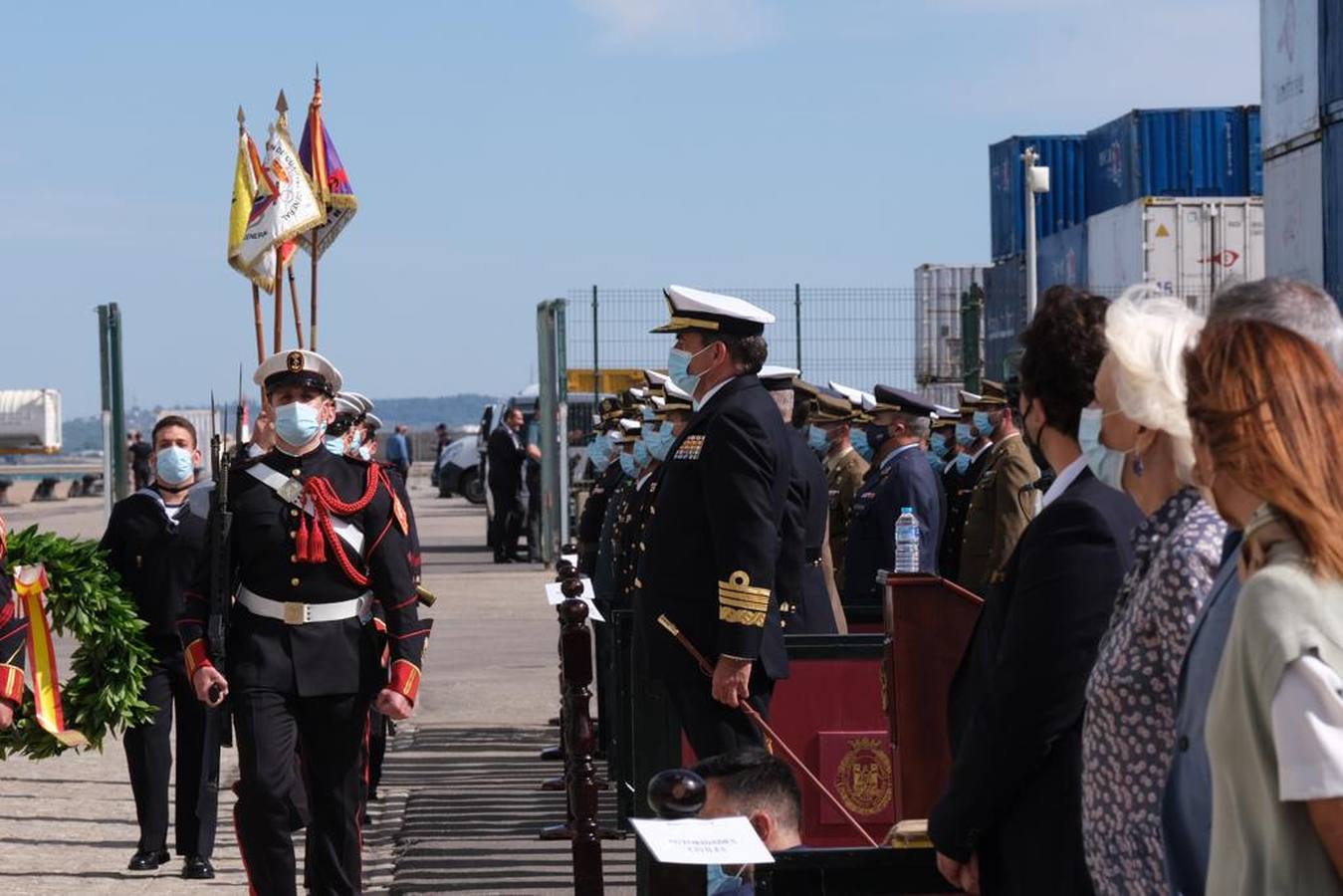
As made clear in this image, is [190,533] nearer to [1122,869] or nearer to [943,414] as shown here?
[1122,869]

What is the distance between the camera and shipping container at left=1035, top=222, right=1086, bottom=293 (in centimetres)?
3017

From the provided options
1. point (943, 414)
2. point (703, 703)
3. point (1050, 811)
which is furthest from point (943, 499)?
point (1050, 811)

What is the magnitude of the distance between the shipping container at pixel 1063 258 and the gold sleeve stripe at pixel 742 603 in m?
23.5

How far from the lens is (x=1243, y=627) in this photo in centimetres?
260

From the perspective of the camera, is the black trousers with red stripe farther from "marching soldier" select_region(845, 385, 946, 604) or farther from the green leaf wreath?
"marching soldier" select_region(845, 385, 946, 604)

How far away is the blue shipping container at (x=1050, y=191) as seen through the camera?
1298 inches

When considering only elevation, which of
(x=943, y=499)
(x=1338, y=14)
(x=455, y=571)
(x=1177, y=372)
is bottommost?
(x=455, y=571)

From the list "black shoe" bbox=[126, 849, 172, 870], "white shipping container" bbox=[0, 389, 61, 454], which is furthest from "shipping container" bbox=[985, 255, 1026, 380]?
"white shipping container" bbox=[0, 389, 61, 454]

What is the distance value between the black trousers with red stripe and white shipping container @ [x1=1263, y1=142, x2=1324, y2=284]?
10.7 meters

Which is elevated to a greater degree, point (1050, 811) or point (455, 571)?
point (1050, 811)

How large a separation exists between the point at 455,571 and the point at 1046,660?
24351 mm

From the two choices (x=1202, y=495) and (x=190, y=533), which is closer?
(x=1202, y=495)

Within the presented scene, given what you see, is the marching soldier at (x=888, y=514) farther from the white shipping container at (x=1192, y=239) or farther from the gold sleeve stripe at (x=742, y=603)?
the white shipping container at (x=1192, y=239)

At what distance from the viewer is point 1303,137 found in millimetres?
16953
